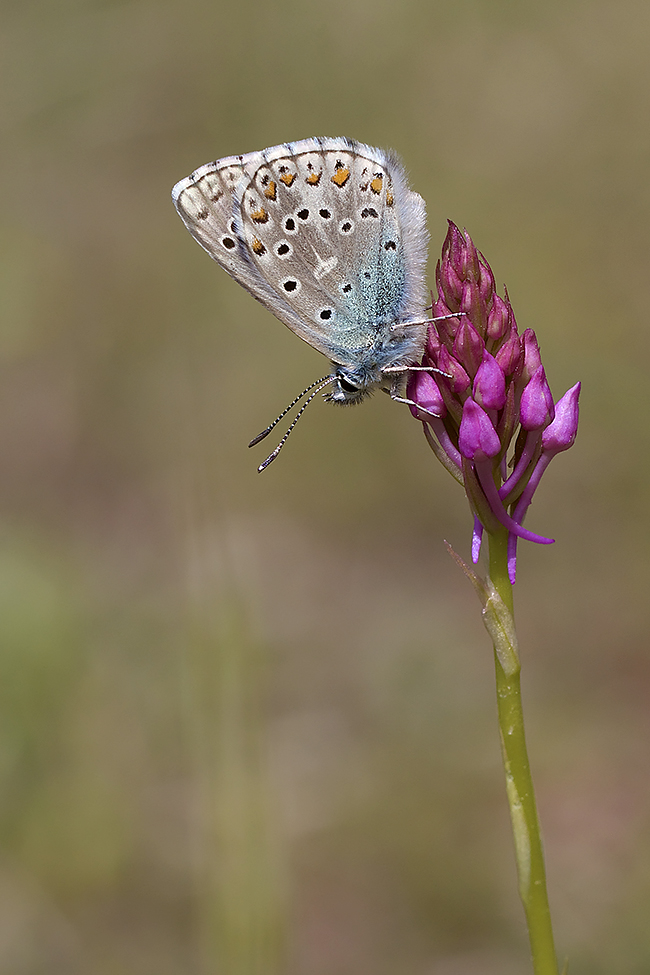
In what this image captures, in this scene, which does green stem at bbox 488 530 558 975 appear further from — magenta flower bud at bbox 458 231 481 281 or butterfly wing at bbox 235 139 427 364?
butterfly wing at bbox 235 139 427 364

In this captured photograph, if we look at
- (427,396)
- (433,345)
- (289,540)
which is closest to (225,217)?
(433,345)

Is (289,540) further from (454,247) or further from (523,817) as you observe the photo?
(523,817)

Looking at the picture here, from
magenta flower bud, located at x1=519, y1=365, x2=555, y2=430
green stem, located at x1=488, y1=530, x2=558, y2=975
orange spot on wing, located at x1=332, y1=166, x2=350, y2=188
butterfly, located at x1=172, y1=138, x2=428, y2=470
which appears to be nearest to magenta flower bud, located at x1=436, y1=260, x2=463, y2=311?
magenta flower bud, located at x1=519, y1=365, x2=555, y2=430

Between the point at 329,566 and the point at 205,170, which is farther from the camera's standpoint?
the point at 329,566

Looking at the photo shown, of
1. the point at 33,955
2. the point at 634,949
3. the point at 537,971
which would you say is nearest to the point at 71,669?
the point at 33,955

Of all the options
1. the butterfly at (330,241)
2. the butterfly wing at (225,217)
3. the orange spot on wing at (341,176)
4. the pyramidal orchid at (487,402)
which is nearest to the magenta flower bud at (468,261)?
the pyramidal orchid at (487,402)

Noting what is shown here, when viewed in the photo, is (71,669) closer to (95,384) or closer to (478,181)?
(95,384)

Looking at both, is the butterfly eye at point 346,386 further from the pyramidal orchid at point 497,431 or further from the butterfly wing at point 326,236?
the pyramidal orchid at point 497,431
